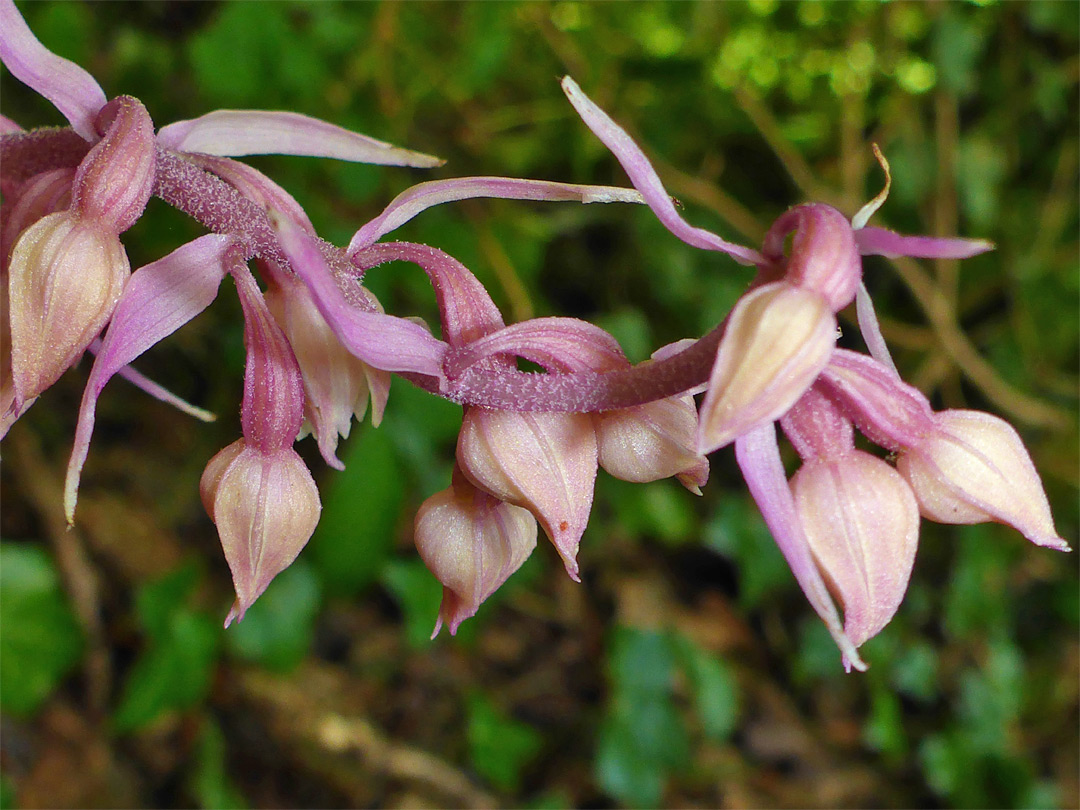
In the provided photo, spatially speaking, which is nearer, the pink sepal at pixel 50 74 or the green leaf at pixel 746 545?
the pink sepal at pixel 50 74

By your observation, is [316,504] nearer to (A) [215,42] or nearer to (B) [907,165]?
(A) [215,42]

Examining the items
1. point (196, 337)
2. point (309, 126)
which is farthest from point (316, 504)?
point (196, 337)

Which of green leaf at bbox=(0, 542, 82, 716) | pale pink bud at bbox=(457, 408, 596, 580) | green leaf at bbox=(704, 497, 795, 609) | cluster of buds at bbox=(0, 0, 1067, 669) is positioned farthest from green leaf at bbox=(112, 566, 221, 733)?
pale pink bud at bbox=(457, 408, 596, 580)

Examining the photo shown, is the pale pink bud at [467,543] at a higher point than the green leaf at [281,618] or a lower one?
higher

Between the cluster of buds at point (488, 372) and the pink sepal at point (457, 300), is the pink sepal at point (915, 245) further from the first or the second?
the pink sepal at point (457, 300)

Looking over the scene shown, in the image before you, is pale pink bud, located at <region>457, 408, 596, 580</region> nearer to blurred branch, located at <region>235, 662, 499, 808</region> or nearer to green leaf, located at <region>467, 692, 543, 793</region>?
green leaf, located at <region>467, 692, 543, 793</region>

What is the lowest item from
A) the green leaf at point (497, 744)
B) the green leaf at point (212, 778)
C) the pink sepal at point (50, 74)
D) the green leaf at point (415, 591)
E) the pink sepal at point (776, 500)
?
the green leaf at point (497, 744)

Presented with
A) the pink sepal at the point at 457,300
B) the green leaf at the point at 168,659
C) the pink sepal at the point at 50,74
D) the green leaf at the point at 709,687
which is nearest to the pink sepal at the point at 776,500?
Result: the pink sepal at the point at 457,300
